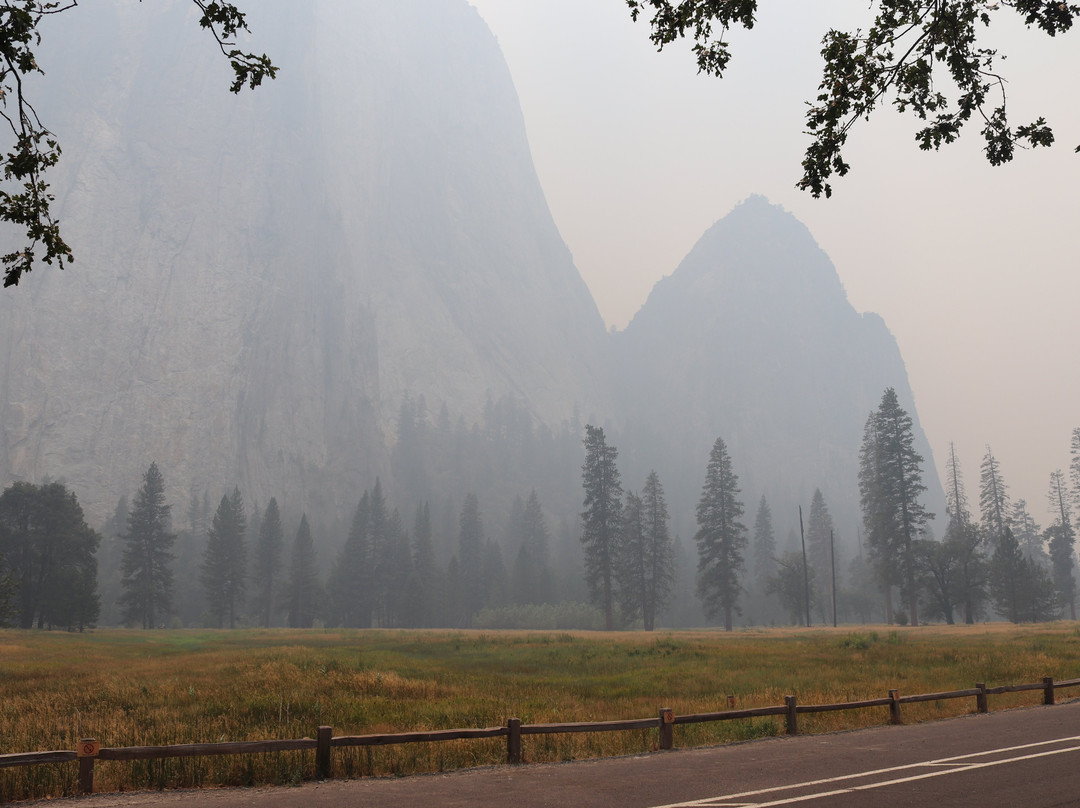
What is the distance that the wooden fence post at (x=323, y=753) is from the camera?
12.8 m

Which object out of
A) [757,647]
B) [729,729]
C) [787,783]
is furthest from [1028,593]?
[787,783]

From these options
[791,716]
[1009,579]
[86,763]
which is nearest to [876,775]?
[791,716]

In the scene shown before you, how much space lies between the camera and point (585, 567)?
319ft

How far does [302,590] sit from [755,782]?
100 m

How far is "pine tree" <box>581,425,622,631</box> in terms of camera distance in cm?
8394

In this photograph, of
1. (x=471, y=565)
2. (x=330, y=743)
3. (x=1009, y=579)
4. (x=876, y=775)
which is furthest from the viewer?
(x=471, y=565)

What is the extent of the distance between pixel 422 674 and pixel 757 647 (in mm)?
20398

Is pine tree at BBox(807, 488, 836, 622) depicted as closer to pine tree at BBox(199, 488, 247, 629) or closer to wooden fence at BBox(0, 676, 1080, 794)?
pine tree at BBox(199, 488, 247, 629)

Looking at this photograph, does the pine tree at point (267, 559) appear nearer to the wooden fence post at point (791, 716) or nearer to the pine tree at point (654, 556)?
the pine tree at point (654, 556)

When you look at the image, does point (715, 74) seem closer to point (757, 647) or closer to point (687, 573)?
point (757, 647)

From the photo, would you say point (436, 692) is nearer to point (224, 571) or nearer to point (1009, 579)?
point (1009, 579)

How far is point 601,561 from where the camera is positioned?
3319 inches

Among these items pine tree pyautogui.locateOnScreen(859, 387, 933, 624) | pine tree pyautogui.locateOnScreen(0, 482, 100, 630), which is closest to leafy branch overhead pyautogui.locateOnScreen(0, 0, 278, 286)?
pine tree pyautogui.locateOnScreen(859, 387, 933, 624)

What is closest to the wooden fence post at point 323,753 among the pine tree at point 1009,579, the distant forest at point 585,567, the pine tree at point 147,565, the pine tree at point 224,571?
the distant forest at point 585,567
